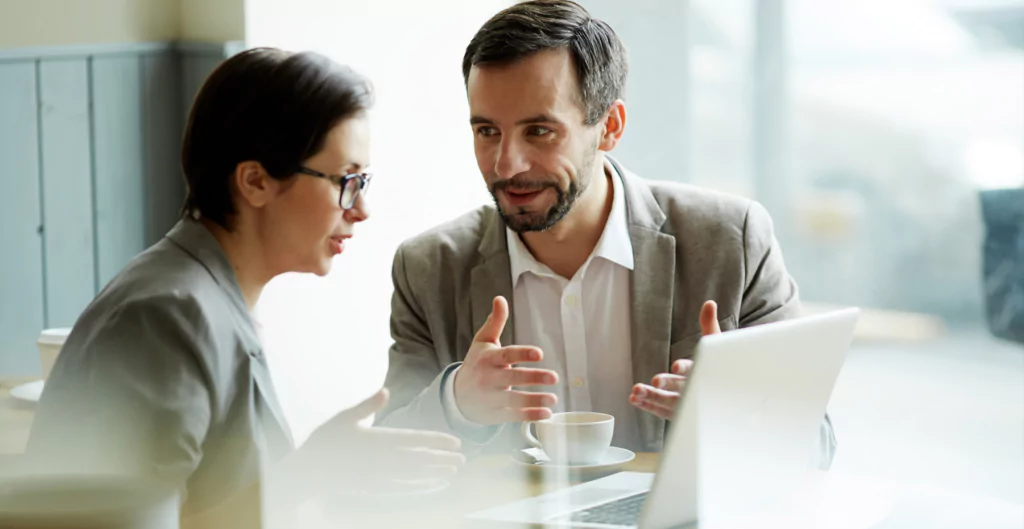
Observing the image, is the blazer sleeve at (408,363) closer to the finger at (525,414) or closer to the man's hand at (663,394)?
the finger at (525,414)

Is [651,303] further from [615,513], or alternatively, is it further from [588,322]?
Answer: [615,513]

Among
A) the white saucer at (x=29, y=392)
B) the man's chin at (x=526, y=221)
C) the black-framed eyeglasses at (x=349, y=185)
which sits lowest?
the white saucer at (x=29, y=392)

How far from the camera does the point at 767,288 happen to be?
1.59m

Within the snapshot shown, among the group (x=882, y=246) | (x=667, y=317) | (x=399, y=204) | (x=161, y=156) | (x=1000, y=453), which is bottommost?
(x=1000, y=453)

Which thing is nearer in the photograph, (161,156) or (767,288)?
(161,156)

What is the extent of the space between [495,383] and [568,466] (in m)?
0.16

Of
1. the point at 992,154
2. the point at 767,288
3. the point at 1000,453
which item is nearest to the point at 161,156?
the point at 767,288

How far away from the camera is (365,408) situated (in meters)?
0.80

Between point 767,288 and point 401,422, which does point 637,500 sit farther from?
point 767,288

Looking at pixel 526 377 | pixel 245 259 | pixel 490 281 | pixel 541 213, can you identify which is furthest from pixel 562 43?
pixel 245 259

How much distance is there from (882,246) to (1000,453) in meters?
1.34

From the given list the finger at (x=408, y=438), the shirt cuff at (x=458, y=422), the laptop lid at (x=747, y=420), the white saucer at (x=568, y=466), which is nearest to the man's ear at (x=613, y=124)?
the shirt cuff at (x=458, y=422)

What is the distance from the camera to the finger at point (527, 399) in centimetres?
117

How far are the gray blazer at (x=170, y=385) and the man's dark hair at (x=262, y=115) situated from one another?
5cm
